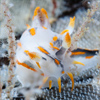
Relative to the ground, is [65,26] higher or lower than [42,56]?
higher

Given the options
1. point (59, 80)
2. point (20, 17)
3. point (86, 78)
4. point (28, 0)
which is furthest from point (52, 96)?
point (28, 0)

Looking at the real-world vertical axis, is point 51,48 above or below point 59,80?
above

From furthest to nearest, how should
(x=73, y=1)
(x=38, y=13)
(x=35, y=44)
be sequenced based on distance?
1. (x=73, y=1)
2. (x=38, y=13)
3. (x=35, y=44)

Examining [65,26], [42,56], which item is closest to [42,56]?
[42,56]

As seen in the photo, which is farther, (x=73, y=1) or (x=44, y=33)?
(x=73, y=1)

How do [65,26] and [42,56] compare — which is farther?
[65,26]

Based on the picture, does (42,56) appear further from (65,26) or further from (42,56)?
(65,26)

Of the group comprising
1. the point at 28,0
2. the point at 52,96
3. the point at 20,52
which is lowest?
the point at 52,96

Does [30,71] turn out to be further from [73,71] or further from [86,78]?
[86,78]

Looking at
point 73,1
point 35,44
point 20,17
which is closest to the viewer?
point 35,44

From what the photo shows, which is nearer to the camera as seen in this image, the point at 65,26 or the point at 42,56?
the point at 42,56

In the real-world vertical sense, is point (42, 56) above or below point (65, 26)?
below
